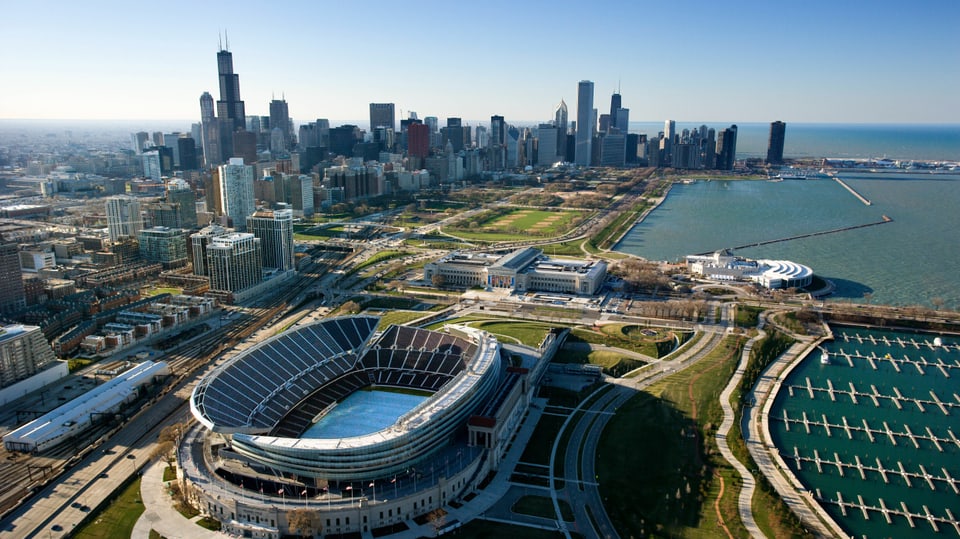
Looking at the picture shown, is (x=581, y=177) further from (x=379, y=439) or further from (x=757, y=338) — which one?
(x=379, y=439)

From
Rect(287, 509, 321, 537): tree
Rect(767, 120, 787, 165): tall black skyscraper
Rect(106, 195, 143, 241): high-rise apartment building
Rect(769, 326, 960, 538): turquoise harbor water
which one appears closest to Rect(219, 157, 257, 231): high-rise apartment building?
Rect(106, 195, 143, 241): high-rise apartment building

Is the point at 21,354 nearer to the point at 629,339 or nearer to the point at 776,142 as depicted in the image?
the point at 629,339

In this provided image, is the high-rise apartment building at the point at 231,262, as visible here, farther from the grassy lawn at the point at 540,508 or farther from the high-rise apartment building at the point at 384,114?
the high-rise apartment building at the point at 384,114

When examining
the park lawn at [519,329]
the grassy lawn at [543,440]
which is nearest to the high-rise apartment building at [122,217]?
the park lawn at [519,329]

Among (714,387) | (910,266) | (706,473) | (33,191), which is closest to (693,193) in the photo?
(910,266)

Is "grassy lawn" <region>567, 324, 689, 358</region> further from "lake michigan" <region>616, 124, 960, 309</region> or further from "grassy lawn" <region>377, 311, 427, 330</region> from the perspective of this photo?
"lake michigan" <region>616, 124, 960, 309</region>

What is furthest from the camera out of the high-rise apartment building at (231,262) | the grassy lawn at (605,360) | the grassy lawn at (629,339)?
the high-rise apartment building at (231,262)
